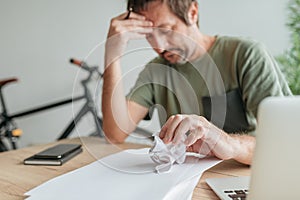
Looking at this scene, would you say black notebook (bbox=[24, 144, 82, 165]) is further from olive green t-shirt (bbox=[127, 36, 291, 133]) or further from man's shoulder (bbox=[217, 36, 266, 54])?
man's shoulder (bbox=[217, 36, 266, 54])

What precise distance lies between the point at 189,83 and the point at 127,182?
0.25 meters

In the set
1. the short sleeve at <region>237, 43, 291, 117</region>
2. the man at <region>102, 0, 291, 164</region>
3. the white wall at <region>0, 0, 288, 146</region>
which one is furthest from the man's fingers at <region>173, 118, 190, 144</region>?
the white wall at <region>0, 0, 288, 146</region>

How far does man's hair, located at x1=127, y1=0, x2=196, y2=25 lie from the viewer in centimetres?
106

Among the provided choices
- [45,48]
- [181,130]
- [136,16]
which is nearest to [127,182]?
[181,130]

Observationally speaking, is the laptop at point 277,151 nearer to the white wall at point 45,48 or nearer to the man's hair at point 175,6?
the man's hair at point 175,6

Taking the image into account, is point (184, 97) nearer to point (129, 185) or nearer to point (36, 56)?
point (129, 185)

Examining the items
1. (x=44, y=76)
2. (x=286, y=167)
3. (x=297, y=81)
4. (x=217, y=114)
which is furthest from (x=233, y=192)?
(x=44, y=76)

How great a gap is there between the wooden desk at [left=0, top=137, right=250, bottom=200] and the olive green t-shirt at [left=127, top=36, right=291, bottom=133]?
0.10m

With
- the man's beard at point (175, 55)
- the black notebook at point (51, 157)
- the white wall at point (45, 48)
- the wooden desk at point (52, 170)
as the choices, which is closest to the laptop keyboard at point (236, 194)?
the wooden desk at point (52, 170)

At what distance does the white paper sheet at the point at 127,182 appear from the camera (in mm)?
752

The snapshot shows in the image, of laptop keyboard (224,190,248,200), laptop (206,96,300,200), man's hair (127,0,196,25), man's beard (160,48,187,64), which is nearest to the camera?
laptop (206,96,300,200)

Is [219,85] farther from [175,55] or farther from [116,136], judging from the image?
[116,136]

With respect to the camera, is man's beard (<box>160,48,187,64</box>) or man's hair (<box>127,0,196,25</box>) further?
man's hair (<box>127,0,196,25</box>)

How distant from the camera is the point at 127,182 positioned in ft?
2.68
